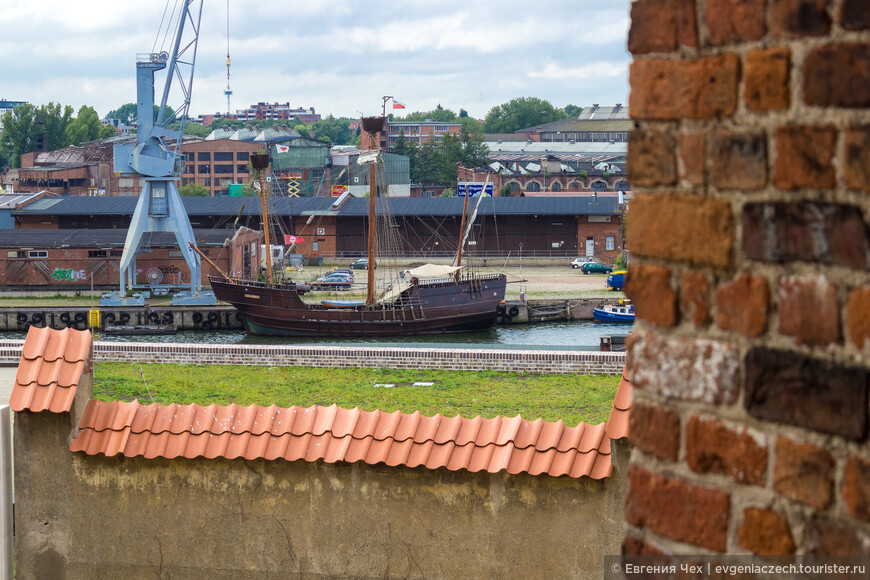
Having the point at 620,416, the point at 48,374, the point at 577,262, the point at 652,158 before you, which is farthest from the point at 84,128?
the point at 652,158

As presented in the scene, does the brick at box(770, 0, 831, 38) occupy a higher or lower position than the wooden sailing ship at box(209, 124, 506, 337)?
higher

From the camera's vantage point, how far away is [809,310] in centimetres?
186

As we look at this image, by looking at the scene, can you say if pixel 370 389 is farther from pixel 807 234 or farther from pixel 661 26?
pixel 807 234

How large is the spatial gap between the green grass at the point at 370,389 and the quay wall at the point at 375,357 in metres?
0.46

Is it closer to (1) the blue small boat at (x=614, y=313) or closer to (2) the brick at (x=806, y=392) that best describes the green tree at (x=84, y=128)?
(1) the blue small boat at (x=614, y=313)

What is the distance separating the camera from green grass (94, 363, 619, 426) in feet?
76.8

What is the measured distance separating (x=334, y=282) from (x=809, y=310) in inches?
2137

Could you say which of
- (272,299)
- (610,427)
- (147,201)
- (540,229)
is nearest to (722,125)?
(610,427)

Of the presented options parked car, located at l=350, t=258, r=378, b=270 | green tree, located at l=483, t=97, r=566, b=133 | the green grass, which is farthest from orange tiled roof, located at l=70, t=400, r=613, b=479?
green tree, located at l=483, t=97, r=566, b=133

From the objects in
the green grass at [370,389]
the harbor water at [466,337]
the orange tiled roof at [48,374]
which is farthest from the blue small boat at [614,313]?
the orange tiled roof at [48,374]

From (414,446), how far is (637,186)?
5.95 metres

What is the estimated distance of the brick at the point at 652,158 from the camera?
2045mm

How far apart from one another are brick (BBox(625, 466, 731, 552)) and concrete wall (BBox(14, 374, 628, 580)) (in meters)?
5.77

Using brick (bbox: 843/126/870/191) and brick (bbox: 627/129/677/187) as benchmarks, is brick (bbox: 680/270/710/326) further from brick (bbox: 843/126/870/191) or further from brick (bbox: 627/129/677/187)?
brick (bbox: 843/126/870/191)
